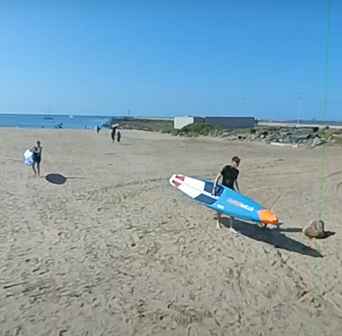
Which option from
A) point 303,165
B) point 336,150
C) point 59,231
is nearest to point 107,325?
point 59,231

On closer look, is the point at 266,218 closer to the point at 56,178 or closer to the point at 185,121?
the point at 56,178

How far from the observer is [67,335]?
5.82 meters

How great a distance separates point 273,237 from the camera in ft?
34.6

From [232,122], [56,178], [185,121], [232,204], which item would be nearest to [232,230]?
[232,204]

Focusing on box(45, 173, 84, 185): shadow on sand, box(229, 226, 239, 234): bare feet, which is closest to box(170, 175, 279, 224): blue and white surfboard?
box(229, 226, 239, 234): bare feet

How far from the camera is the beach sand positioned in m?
6.34

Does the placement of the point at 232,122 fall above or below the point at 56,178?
above

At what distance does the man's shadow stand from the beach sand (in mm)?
24

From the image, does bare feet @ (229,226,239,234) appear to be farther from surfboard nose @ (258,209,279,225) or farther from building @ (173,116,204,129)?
building @ (173,116,204,129)

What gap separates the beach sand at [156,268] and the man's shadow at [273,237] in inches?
1.0

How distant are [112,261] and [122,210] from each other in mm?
4365

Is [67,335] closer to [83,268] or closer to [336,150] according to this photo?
[83,268]

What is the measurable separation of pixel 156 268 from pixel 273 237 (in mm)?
3361

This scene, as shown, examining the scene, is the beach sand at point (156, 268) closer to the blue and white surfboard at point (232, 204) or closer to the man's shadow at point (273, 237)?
the man's shadow at point (273, 237)
